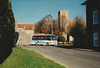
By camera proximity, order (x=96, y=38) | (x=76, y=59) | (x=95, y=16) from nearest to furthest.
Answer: (x=76, y=59), (x=96, y=38), (x=95, y=16)

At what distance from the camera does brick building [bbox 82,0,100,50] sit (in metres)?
22.8

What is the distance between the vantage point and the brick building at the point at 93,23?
22778 millimetres

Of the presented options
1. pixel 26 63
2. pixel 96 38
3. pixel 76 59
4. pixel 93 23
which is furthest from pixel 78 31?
pixel 26 63

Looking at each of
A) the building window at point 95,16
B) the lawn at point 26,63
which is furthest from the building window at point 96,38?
the lawn at point 26,63

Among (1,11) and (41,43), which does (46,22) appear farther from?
(1,11)

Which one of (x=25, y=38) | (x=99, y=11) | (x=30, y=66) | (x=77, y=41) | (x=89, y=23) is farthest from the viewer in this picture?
(x=25, y=38)

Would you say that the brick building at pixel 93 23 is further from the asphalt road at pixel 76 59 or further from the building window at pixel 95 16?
the asphalt road at pixel 76 59

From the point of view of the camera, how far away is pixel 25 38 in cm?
5100

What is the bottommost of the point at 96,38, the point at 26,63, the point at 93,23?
the point at 26,63

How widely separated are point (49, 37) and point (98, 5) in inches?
727

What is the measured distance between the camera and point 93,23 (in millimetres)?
24031

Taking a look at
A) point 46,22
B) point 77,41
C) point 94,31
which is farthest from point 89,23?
point 46,22

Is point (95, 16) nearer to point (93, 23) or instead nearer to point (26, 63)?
point (93, 23)

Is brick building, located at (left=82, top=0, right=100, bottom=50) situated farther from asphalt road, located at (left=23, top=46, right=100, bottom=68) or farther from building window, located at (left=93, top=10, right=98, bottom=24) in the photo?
asphalt road, located at (left=23, top=46, right=100, bottom=68)
